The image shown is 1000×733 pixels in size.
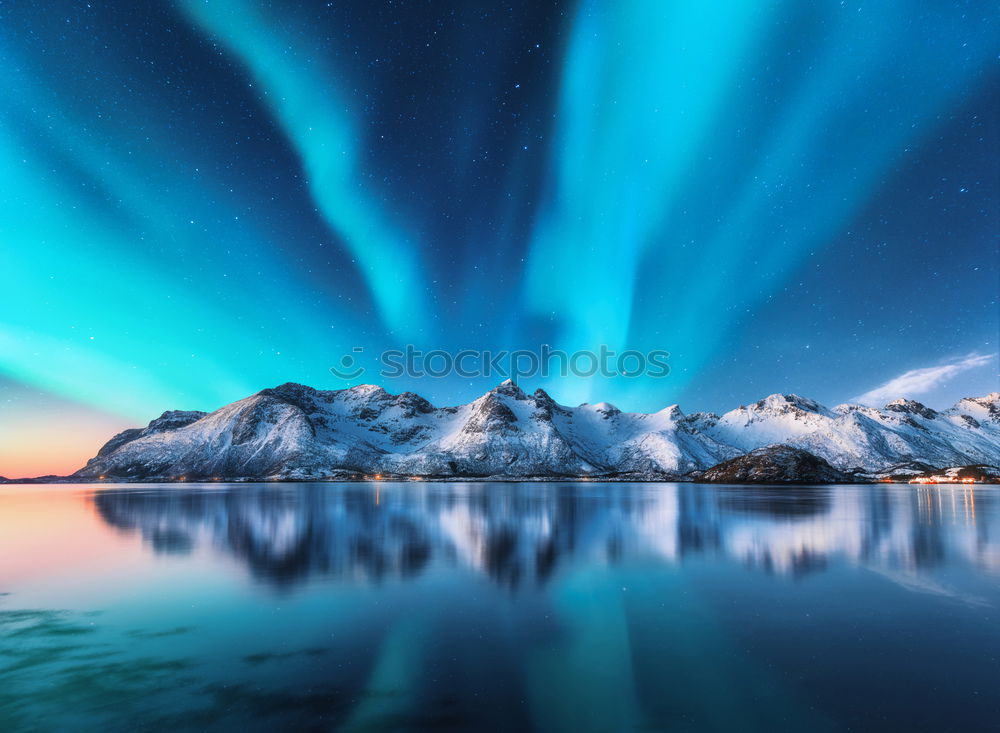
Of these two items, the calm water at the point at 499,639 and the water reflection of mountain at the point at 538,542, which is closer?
the calm water at the point at 499,639

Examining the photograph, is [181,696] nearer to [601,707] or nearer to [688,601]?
[601,707]

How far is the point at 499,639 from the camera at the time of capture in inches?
555

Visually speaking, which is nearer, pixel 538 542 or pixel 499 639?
pixel 499 639

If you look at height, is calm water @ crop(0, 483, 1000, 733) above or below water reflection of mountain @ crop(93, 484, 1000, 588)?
above

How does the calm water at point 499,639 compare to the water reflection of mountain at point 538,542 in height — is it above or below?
above

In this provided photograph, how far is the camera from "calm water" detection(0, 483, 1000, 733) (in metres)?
9.75

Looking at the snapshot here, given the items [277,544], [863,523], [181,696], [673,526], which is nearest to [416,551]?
[277,544]

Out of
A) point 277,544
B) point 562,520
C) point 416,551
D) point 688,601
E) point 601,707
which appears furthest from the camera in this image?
point 562,520

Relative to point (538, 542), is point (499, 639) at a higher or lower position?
higher

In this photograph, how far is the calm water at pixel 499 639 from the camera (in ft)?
32.0

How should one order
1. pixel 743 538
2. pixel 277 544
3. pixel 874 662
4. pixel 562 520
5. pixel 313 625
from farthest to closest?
pixel 562 520
pixel 743 538
pixel 277 544
pixel 313 625
pixel 874 662

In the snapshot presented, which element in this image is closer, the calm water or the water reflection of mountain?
the calm water

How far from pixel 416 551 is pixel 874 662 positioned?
22991 mm

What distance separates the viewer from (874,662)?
1233cm
